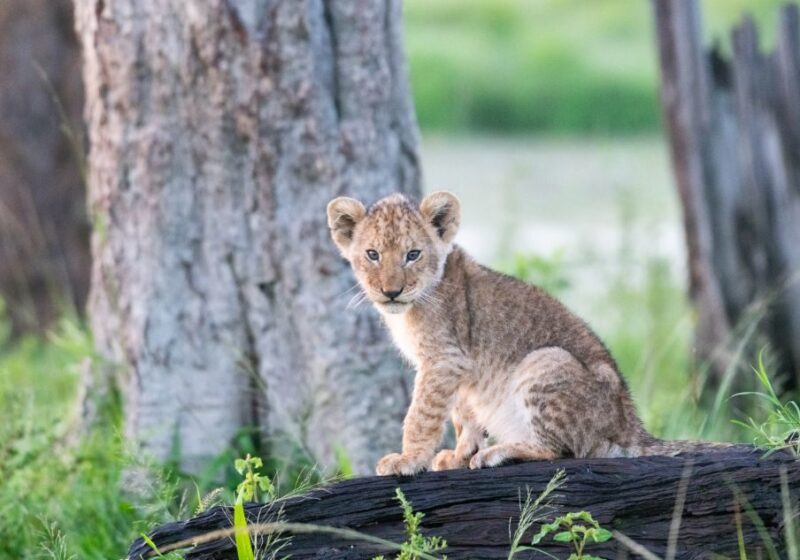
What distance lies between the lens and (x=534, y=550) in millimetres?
4559

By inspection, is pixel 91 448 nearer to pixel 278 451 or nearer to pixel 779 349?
pixel 278 451

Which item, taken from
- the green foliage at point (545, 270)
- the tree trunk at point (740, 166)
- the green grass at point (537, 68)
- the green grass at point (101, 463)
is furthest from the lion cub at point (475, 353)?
the green grass at point (537, 68)

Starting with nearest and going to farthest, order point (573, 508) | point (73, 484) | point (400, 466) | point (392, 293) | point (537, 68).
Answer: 1. point (573, 508)
2. point (400, 466)
3. point (392, 293)
4. point (73, 484)
5. point (537, 68)

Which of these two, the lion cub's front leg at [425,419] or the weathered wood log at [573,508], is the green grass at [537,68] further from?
the weathered wood log at [573,508]

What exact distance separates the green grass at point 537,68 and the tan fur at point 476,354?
12.3 m

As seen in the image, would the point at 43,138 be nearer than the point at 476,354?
No

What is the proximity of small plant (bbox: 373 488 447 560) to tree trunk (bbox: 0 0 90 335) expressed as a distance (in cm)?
666

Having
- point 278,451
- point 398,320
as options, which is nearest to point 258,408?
point 278,451

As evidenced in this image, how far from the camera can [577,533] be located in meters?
4.52

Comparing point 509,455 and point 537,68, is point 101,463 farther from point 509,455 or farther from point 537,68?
point 537,68

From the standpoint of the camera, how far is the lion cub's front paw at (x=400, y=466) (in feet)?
16.2

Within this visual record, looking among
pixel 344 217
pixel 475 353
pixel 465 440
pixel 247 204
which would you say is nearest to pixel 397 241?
pixel 344 217

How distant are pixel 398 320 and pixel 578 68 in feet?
48.8

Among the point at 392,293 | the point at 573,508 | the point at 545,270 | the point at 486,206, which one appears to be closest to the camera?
the point at 573,508
